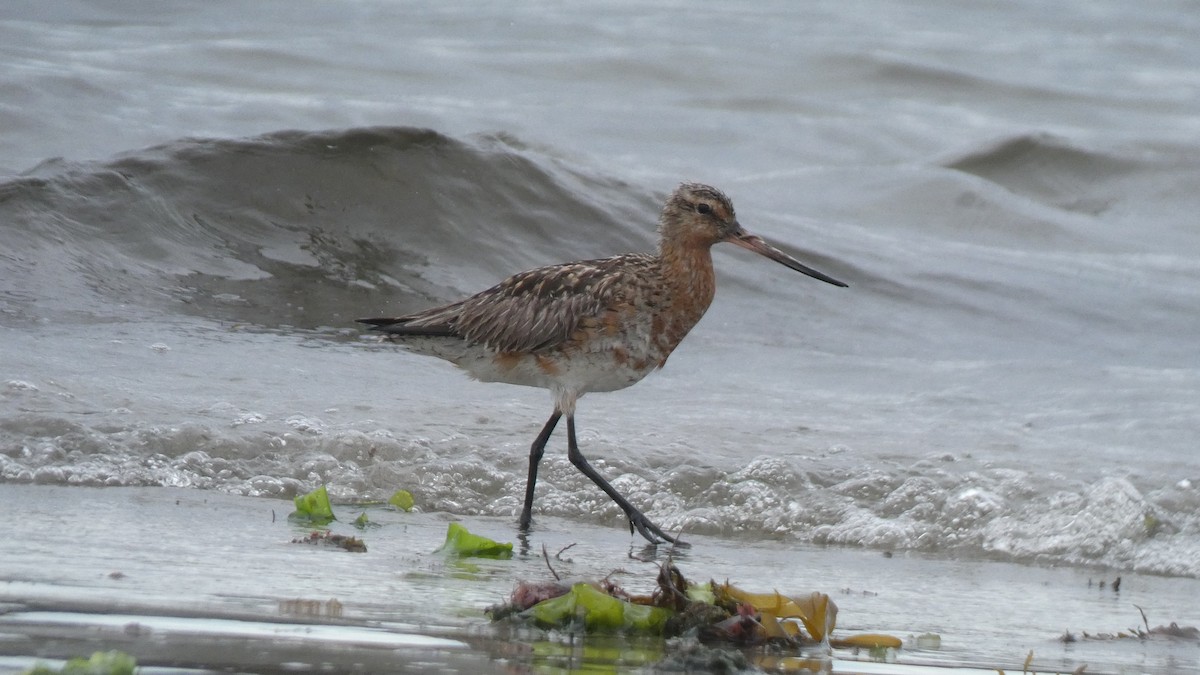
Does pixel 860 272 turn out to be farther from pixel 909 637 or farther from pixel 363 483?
pixel 909 637

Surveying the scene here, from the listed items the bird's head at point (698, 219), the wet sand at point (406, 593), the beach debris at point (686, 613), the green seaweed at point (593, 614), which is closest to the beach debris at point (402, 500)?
A: the wet sand at point (406, 593)

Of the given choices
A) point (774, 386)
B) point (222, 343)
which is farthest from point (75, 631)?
point (774, 386)

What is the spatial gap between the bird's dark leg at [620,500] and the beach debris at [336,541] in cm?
137

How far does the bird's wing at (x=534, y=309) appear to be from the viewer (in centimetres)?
703

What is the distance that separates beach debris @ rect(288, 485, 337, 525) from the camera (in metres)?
6.03

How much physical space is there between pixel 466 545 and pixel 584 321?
5.61ft

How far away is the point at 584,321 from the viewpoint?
698cm

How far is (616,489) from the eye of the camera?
7.39 meters

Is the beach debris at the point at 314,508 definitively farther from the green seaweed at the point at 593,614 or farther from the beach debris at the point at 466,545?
the green seaweed at the point at 593,614

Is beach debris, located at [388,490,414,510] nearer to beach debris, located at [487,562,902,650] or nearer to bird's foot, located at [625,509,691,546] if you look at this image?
bird's foot, located at [625,509,691,546]

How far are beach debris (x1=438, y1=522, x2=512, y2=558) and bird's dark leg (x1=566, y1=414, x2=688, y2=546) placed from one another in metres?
0.94

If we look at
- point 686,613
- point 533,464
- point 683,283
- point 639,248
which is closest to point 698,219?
point 683,283

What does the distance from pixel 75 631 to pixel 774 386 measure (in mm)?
6420

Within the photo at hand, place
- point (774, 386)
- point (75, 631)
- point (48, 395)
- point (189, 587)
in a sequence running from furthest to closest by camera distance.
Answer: point (774, 386) < point (48, 395) < point (189, 587) < point (75, 631)
